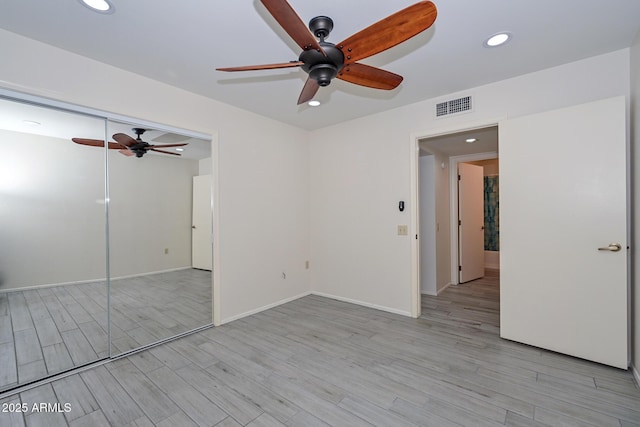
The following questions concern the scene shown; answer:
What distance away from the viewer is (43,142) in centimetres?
242

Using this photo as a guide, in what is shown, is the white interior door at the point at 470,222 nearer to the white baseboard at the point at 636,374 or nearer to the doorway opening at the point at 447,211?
the doorway opening at the point at 447,211

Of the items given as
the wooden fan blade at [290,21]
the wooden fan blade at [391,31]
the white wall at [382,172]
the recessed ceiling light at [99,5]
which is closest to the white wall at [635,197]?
the white wall at [382,172]

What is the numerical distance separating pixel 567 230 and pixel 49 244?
4667 millimetres

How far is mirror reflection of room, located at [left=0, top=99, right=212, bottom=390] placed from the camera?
2301 millimetres

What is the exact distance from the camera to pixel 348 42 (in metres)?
1.54

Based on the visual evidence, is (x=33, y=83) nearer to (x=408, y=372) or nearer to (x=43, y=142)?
(x=43, y=142)

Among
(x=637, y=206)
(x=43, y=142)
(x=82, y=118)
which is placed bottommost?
(x=637, y=206)

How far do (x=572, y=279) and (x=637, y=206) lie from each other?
2.39ft

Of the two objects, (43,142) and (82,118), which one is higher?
(82,118)

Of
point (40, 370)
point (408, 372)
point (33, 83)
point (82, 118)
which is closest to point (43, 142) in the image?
point (82, 118)

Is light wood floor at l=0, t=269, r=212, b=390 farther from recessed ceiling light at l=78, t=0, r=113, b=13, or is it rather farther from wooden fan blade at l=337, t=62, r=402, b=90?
wooden fan blade at l=337, t=62, r=402, b=90

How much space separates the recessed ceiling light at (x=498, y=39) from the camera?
206 centimetres

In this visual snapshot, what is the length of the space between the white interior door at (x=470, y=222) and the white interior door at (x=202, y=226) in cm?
439

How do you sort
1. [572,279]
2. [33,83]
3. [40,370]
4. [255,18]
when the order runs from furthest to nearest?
[572,279], [40,370], [33,83], [255,18]
